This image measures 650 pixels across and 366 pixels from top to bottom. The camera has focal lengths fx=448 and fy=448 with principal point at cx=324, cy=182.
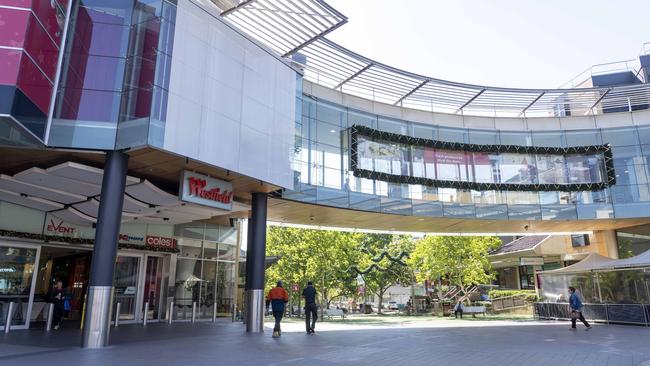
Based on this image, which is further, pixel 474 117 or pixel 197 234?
pixel 474 117

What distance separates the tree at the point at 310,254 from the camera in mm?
30781

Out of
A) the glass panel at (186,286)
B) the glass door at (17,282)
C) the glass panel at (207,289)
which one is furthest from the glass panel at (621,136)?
the glass door at (17,282)

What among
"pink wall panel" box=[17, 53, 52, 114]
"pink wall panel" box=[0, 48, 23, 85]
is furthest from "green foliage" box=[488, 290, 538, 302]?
"pink wall panel" box=[0, 48, 23, 85]

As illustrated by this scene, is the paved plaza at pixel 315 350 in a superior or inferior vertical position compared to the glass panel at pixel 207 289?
inferior

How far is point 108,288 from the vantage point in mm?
11164

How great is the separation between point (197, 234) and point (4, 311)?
28.7ft

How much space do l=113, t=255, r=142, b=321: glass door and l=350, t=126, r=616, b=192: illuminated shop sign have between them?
39.8ft

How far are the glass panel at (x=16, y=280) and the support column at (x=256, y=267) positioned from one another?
783 centimetres

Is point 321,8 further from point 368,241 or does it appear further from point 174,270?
point 368,241

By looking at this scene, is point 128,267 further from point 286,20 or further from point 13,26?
point 286,20

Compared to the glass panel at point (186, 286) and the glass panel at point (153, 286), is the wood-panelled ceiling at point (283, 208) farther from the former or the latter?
the glass panel at point (153, 286)

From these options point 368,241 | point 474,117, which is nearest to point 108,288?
point 474,117

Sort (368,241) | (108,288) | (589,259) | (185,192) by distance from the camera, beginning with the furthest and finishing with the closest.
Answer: (368,241) → (589,259) → (185,192) → (108,288)

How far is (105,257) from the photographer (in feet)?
37.0
